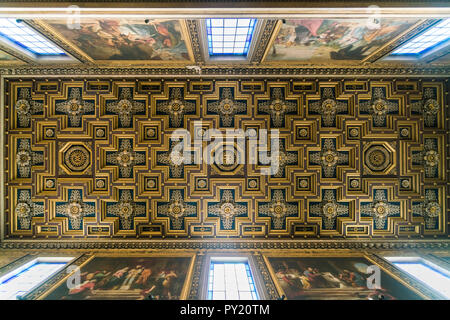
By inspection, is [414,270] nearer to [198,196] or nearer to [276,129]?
[276,129]

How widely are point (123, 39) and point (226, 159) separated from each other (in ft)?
19.3

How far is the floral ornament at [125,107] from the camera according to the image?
9430mm

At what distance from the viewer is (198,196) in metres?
9.55

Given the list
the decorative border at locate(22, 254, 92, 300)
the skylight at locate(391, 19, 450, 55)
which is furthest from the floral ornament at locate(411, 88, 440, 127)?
the decorative border at locate(22, 254, 92, 300)

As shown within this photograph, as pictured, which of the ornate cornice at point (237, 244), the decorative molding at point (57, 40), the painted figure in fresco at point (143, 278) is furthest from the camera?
the ornate cornice at point (237, 244)

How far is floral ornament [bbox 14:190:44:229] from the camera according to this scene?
931 centimetres

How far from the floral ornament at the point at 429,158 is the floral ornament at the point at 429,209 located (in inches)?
34.1

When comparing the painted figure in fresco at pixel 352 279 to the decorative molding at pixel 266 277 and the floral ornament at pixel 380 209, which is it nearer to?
the decorative molding at pixel 266 277

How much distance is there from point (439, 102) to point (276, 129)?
278 inches

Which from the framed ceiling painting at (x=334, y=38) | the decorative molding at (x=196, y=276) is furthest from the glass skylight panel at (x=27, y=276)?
the framed ceiling painting at (x=334, y=38)

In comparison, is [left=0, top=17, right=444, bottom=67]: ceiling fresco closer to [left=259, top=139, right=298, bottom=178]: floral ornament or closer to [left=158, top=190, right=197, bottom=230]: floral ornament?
[left=259, top=139, right=298, bottom=178]: floral ornament

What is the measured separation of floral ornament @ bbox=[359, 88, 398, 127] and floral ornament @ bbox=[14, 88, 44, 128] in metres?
14.1
